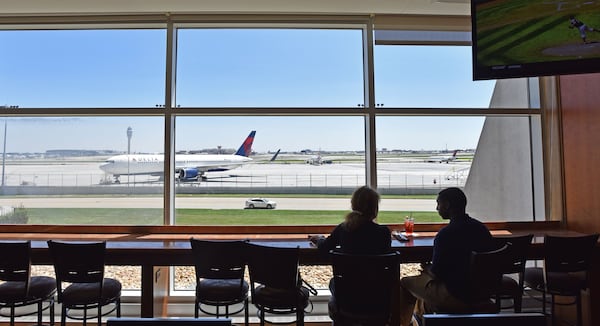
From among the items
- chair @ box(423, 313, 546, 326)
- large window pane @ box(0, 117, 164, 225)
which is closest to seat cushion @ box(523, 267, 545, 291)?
chair @ box(423, 313, 546, 326)

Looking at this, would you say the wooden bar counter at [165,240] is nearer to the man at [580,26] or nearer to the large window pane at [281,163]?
the large window pane at [281,163]

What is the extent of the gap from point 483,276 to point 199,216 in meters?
2.80

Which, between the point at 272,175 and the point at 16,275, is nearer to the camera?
the point at 16,275

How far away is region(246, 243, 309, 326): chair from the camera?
2.19 meters

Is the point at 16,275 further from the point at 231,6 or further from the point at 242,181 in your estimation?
the point at 231,6

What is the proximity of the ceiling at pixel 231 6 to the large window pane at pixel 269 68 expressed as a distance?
1.01 feet

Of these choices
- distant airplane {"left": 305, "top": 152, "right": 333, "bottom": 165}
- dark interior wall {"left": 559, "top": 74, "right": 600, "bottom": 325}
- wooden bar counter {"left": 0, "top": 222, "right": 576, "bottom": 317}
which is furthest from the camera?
distant airplane {"left": 305, "top": 152, "right": 333, "bottom": 165}

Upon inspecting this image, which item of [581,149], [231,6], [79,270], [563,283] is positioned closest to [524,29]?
[581,149]

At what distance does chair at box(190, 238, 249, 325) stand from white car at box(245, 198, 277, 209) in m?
1.34

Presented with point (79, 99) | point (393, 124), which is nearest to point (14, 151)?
point (79, 99)

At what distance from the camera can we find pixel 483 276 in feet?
6.45

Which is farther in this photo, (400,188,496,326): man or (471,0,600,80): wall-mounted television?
(471,0,600,80): wall-mounted television

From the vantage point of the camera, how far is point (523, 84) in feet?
12.8

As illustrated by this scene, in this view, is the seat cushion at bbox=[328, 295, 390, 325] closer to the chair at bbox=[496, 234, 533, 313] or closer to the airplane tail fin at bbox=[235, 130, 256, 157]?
the chair at bbox=[496, 234, 533, 313]
